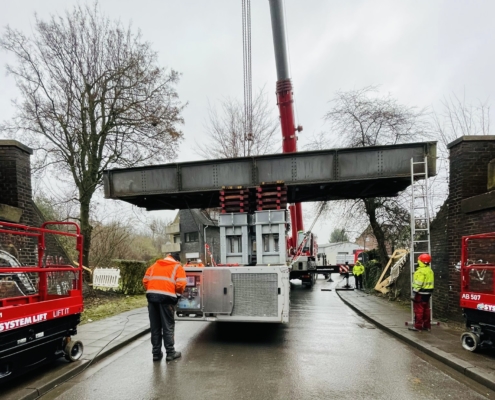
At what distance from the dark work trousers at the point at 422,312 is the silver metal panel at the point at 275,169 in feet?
15.5

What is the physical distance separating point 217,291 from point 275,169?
16.0 feet

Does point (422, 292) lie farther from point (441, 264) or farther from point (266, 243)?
point (266, 243)

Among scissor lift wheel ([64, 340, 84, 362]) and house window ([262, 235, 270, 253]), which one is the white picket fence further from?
scissor lift wheel ([64, 340, 84, 362])

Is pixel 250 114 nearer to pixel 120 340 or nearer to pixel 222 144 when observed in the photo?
pixel 222 144

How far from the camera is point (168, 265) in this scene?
244 inches

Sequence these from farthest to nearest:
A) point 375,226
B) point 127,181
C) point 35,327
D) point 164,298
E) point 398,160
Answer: point 375,226 → point 127,181 → point 398,160 → point 164,298 → point 35,327

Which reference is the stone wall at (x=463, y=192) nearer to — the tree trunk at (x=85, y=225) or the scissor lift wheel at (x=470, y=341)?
the scissor lift wheel at (x=470, y=341)

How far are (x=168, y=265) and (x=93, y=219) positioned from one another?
17.1 meters

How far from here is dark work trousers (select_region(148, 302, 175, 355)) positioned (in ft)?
20.0

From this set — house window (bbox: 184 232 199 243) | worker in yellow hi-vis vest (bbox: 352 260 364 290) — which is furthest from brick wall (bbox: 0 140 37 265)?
house window (bbox: 184 232 199 243)

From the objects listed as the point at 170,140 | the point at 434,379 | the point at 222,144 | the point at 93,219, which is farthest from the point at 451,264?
the point at 222,144

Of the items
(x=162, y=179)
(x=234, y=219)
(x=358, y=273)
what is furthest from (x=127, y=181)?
(x=358, y=273)

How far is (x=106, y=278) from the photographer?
15.9 metres

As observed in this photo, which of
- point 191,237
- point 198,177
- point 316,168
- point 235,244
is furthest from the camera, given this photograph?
point 191,237
